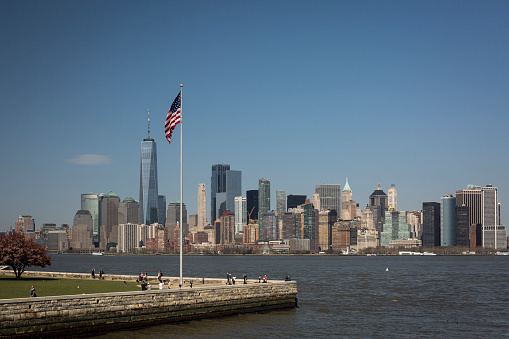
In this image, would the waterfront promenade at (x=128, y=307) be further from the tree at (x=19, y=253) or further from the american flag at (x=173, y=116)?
the tree at (x=19, y=253)

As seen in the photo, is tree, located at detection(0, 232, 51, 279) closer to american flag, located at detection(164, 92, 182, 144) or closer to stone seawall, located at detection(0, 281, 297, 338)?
american flag, located at detection(164, 92, 182, 144)

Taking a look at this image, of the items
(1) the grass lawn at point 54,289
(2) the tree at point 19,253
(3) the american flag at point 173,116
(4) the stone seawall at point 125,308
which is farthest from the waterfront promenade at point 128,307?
(2) the tree at point 19,253

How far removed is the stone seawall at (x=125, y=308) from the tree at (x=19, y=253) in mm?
27658

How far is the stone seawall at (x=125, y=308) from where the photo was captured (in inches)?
1588

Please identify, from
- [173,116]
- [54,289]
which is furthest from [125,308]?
[173,116]

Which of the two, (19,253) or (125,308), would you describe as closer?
(125,308)

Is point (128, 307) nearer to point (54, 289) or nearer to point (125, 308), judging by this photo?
point (125, 308)

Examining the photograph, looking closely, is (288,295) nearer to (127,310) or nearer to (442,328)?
(442,328)

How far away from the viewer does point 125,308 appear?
45.9 metres

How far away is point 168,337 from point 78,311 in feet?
20.8

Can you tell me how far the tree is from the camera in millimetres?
69500

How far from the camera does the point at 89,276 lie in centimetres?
7306

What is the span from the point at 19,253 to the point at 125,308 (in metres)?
29.1

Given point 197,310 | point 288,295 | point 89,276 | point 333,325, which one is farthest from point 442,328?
point 89,276
